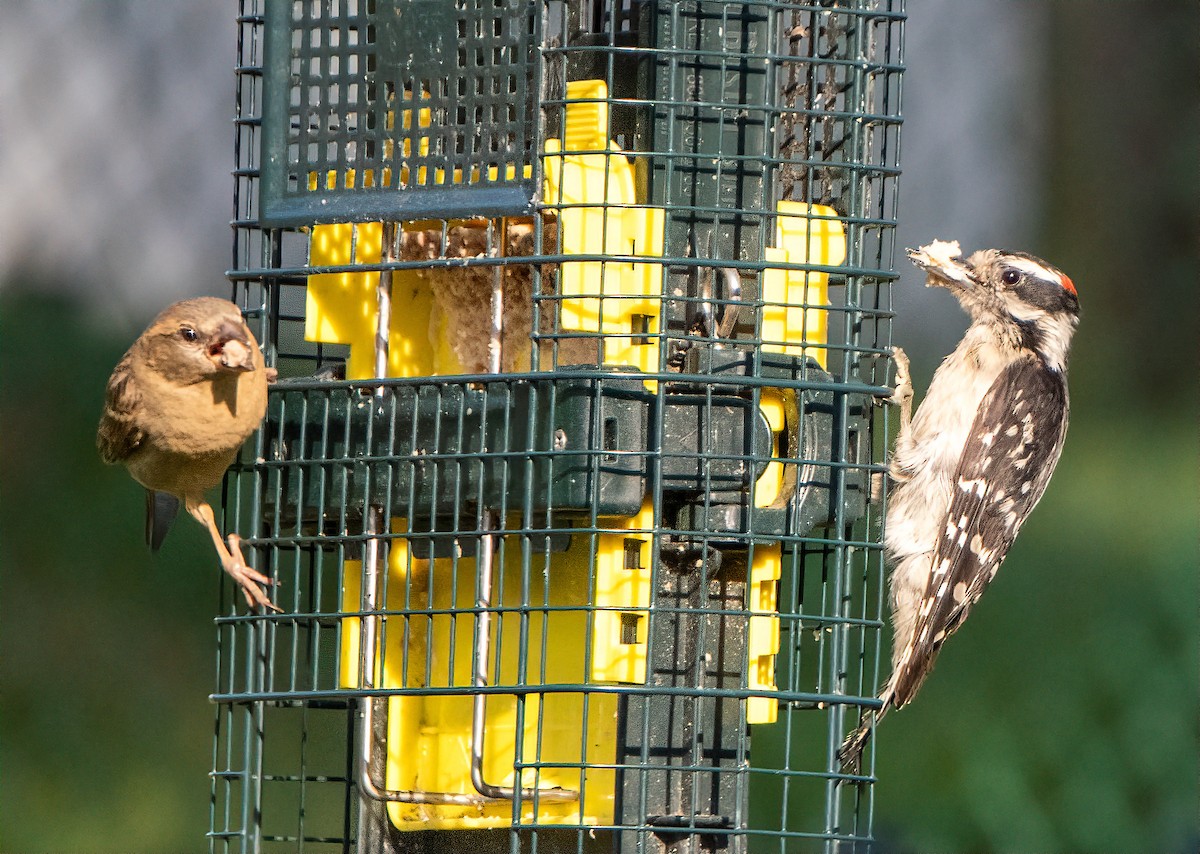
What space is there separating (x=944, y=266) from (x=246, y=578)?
270 centimetres

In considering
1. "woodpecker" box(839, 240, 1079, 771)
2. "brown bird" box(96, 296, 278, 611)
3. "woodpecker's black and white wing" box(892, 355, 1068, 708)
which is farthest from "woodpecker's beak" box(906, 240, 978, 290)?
"brown bird" box(96, 296, 278, 611)

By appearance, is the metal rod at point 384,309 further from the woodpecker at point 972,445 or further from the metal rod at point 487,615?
the woodpecker at point 972,445

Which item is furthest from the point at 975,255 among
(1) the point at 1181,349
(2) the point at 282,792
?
(1) the point at 1181,349

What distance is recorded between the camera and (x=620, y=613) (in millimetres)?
4262

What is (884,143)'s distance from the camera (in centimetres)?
473

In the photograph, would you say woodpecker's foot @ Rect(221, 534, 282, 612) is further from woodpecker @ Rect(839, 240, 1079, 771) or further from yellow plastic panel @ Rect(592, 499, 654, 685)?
woodpecker @ Rect(839, 240, 1079, 771)

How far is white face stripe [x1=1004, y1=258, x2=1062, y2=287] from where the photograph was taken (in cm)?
618

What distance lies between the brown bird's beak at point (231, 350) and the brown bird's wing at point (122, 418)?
1.54 feet

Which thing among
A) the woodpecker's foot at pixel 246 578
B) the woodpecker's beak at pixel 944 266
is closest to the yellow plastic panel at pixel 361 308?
the woodpecker's foot at pixel 246 578

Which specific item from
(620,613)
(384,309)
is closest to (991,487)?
(620,613)

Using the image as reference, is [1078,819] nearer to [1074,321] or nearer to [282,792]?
[1074,321]

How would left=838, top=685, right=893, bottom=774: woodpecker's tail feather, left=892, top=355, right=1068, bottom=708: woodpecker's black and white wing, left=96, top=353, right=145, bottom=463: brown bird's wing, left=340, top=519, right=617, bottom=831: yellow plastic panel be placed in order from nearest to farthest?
left=340, top=519, right=617, bottom=831: yellow plastic panel < left=838, top=685, right=893, bottom=774: woodpecker's tail feather < left=96, top=353, right=145, bottom=463: brown bird's wing < left=892, top=355, right=1068, bottom=708: woodpecker's black and white wing

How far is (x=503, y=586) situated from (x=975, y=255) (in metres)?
2.70

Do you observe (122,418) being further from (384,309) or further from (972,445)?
(972,445)
